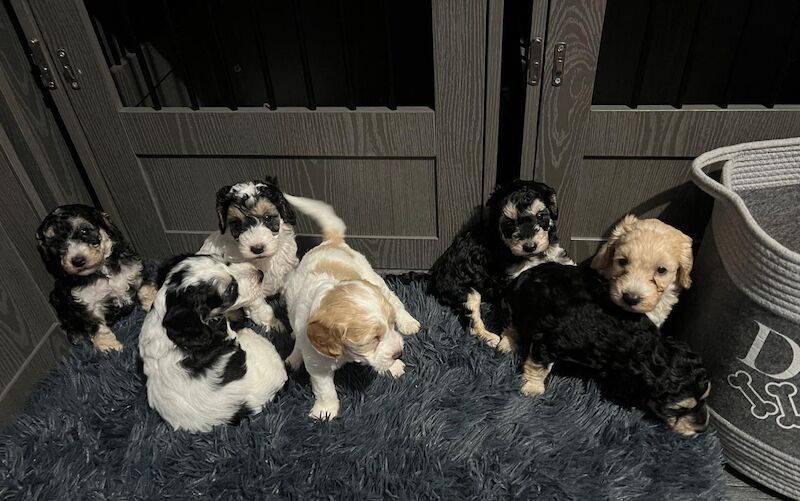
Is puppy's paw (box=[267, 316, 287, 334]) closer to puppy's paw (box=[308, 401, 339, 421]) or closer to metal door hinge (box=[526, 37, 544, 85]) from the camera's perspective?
puppy's paw (box=[308, 401, 339, 421])

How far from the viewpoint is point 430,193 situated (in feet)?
10.2

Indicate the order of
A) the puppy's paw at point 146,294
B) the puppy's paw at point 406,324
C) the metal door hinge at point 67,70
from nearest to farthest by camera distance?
the metal door hinge at point 67,70
the puppy's paw at point 406,324
the puppy's paw at point 146,294

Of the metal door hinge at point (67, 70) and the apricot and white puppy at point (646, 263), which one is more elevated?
the metal door hinge at point (67, 70)

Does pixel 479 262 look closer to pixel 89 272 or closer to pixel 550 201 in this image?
pixel 550 201

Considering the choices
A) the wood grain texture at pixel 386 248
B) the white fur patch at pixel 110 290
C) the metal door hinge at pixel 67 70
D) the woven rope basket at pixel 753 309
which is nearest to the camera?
the woven rope basket at pixel 753 309

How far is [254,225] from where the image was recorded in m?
2.66

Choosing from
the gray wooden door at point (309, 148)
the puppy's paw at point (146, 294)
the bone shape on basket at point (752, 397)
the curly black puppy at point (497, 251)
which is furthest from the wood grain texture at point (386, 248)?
the bone shape on basket at point (752, 397)

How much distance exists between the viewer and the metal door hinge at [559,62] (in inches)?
96.4

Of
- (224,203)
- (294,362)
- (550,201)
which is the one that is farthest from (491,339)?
(224,203)

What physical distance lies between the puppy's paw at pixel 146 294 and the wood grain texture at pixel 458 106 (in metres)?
1.86

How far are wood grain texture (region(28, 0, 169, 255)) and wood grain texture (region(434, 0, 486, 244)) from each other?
1.80 metres

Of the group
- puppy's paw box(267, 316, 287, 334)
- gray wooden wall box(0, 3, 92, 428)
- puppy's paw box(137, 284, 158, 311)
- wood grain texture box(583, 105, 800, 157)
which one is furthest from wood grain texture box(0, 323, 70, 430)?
wood grain texture box(583, 105, 800, 157)

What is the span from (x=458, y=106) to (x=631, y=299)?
4.25ft

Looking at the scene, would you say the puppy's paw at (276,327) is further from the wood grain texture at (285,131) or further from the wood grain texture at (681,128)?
the wood grain texture at (681,128)
